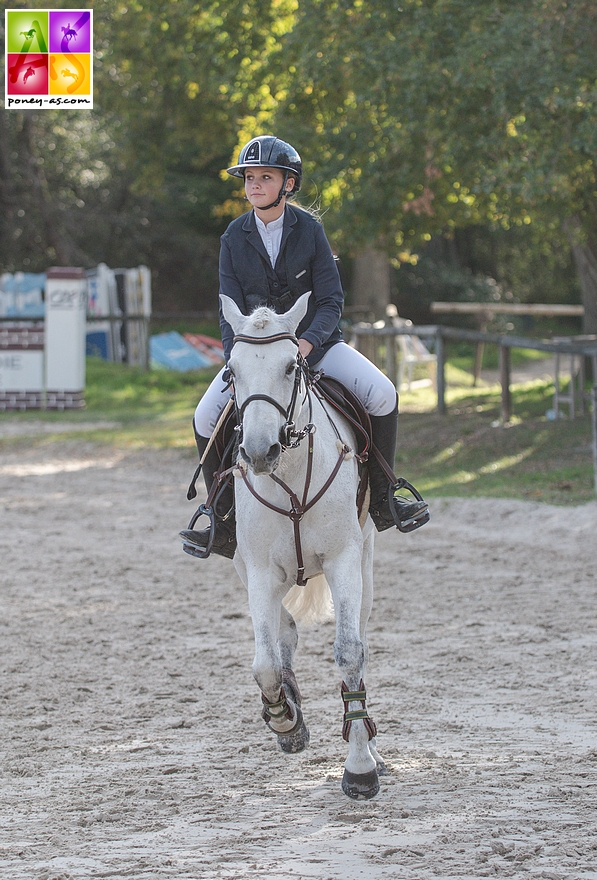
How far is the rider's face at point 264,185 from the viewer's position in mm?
4875

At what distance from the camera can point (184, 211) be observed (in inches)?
1412

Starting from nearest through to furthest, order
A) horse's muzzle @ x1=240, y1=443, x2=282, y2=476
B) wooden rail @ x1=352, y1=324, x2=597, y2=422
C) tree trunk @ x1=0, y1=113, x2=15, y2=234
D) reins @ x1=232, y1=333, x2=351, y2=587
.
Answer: horse's muzzle @ x1=240, y1=443, x2=282, y2=476 < reins @ x1=232, y1=333, x2=351, y2=587 < wooden rail @ x1=352, y1=324, x2=597, y2=422 < tree trunk @ x1=0, y1=113, x2=15, y2=234

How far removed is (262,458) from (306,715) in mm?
2487

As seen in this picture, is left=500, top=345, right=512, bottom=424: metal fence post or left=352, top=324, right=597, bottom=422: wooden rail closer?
left=352, top=324, right=597, bottom=422: wooden rail

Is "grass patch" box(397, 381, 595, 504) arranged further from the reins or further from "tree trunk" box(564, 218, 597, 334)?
the reins

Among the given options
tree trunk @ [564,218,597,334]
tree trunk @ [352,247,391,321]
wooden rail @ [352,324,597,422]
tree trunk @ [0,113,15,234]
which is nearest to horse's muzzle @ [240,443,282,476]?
wooden rail @ [352,324,597,422]

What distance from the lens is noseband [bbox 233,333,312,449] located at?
4.01 meters

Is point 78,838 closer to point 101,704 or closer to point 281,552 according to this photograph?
point 281,552

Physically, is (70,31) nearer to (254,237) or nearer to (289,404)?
(254,237)

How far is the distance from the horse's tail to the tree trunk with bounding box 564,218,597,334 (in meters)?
11.0

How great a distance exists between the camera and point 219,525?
514cm

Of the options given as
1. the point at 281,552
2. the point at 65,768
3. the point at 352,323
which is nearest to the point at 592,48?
the point at 281,552

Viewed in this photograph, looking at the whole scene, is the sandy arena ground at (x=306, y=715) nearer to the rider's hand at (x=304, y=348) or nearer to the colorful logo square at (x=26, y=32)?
the rider's hand at (x=304, y=348)

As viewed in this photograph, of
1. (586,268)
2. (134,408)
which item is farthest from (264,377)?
(134,408)
